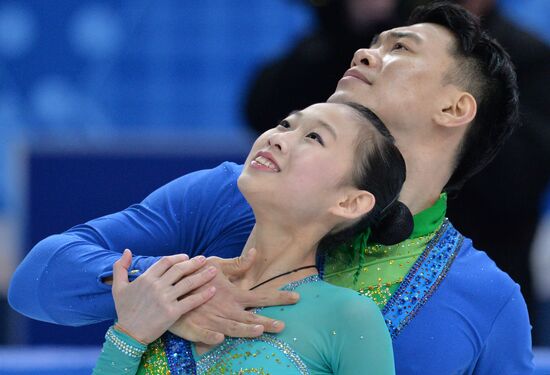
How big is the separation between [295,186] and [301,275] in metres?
0.16

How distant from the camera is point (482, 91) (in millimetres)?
2342

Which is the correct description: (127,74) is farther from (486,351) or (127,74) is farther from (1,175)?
(486,351)

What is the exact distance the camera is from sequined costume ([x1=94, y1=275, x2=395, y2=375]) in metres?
1.89

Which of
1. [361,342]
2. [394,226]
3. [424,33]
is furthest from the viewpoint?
[424,33]

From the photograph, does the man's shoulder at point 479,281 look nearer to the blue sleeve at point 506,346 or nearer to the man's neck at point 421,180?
the blue sleeve at point 506,346

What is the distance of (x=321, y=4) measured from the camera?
143 inches

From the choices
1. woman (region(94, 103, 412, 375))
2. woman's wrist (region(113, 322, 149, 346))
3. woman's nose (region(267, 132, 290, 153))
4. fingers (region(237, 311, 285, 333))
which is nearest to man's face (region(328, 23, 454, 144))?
woman (region(94, 103, 412, 375))

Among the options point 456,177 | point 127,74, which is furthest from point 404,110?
point 127,74

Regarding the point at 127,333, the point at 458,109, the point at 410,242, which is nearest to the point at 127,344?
the point at 127,333

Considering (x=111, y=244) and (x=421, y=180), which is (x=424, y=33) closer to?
(x=421, y=180)

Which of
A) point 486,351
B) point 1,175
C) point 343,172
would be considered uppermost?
point 343,172

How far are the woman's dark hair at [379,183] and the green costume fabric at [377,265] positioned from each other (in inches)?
1.2

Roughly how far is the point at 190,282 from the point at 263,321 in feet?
0.43

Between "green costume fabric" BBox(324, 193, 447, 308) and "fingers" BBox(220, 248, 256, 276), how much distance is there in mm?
189
